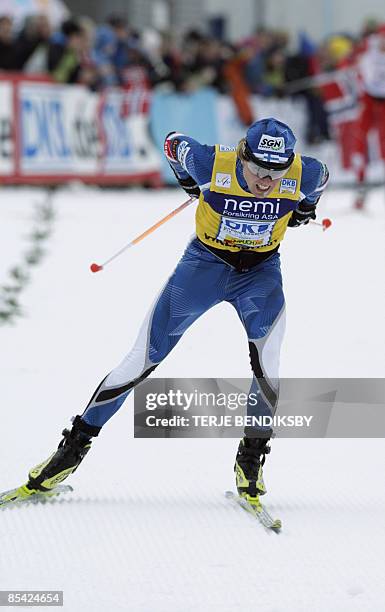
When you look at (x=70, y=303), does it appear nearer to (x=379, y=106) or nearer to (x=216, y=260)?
(x=216, y=260)

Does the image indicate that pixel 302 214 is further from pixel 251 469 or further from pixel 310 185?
pixel 251 469

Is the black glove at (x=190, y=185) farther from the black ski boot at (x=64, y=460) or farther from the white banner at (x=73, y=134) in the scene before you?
the white banner at (x=73, y=134)

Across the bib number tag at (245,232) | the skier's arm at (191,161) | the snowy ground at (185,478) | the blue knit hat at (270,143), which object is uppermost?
the blue knit hat at (270,143)

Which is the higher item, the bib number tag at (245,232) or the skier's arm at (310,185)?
the skier's arm at (310,185)

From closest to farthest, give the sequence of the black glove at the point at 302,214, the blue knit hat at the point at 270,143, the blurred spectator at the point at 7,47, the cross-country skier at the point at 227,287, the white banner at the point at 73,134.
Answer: the blue knit hat at the point at 270,143
the cross-country skier at the point at 227,287
the black glove at the point at 302,214
the blurred spectator at the point at 7,47
the white banner at the point at 73,134

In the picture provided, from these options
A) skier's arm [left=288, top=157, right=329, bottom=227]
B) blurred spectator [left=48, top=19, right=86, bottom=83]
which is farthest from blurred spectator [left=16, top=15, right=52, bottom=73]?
skier's arm [left=288, top=157, right=329, bottom=227]

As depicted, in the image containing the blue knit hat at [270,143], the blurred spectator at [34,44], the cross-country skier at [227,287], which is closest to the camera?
the blue knit hat at [270,143]

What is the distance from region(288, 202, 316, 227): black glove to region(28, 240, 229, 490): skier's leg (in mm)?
Answer: 408

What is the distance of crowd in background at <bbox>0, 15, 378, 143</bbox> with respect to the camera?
1470 cm

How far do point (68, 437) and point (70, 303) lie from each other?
12.5 feet

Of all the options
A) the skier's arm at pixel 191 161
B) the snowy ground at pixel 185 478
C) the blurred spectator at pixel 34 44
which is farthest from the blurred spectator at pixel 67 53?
the skier's arm at pixel 191 161

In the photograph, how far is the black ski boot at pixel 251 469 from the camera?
4.43m

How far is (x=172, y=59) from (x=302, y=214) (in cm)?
1178

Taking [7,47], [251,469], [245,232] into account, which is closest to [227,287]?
[245,232]
